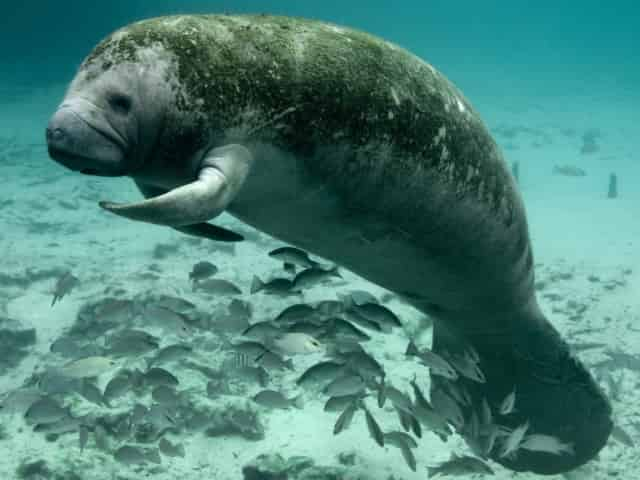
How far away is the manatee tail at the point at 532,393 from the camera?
15.8 ft

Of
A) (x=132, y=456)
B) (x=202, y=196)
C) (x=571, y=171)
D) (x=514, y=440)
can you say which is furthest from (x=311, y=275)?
A: (x=571, y=171)

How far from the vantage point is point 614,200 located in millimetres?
21266

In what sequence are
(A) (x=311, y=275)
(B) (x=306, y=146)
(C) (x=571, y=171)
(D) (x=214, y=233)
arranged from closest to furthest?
(B) (x=306, y=146) → (D) (x=214, y=233) → (A) (x=311, y=275) → (C) (x=571, y=171)

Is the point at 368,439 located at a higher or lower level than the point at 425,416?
lower

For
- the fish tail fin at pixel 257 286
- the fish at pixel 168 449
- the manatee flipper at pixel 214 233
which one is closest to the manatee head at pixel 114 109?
the manatee flipper at pixel 214 233

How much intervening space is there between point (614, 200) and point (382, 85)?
70.5 ft

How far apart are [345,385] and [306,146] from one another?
2.81 metres

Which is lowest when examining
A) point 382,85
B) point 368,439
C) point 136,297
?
point 368,439

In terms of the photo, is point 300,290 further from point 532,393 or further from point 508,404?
point 532,393

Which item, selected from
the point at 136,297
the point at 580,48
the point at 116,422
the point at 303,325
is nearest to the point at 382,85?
the point at 303,325

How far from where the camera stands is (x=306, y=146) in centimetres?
253

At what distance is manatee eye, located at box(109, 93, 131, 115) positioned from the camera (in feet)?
7.06

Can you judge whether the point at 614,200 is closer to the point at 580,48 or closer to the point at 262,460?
the point at 262,460

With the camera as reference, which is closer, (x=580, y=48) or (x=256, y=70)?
(x=256, y=70)
